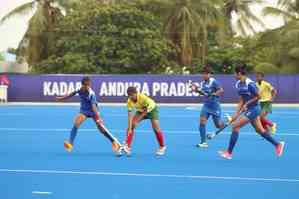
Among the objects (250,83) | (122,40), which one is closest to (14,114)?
(250,83)

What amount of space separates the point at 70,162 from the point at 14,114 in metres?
15.1

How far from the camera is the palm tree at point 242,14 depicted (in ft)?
193

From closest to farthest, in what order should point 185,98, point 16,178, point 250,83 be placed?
point 16,178, point 250,83, point 185,98

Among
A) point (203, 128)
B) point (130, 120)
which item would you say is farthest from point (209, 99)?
point (130, 120)

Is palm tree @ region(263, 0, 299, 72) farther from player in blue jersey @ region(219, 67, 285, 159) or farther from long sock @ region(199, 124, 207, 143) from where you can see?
player in blue jersey @ region(219, 67, 285, 159)

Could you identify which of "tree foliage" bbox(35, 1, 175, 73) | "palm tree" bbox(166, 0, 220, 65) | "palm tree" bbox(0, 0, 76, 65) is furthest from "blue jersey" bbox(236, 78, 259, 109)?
"palm tree" bbox(0, 0, 76, 65)

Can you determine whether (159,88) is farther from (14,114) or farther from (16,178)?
(16,178)

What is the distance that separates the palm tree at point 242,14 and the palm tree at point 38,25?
14.3 m

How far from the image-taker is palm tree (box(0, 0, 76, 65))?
169ft

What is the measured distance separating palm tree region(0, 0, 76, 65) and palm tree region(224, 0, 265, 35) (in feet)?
46.9

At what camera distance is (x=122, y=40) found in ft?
162

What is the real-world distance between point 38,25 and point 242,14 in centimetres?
1873

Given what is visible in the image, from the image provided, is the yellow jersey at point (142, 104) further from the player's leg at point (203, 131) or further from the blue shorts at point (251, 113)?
the player's leg at point (203, 131)

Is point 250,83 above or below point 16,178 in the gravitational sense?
above
